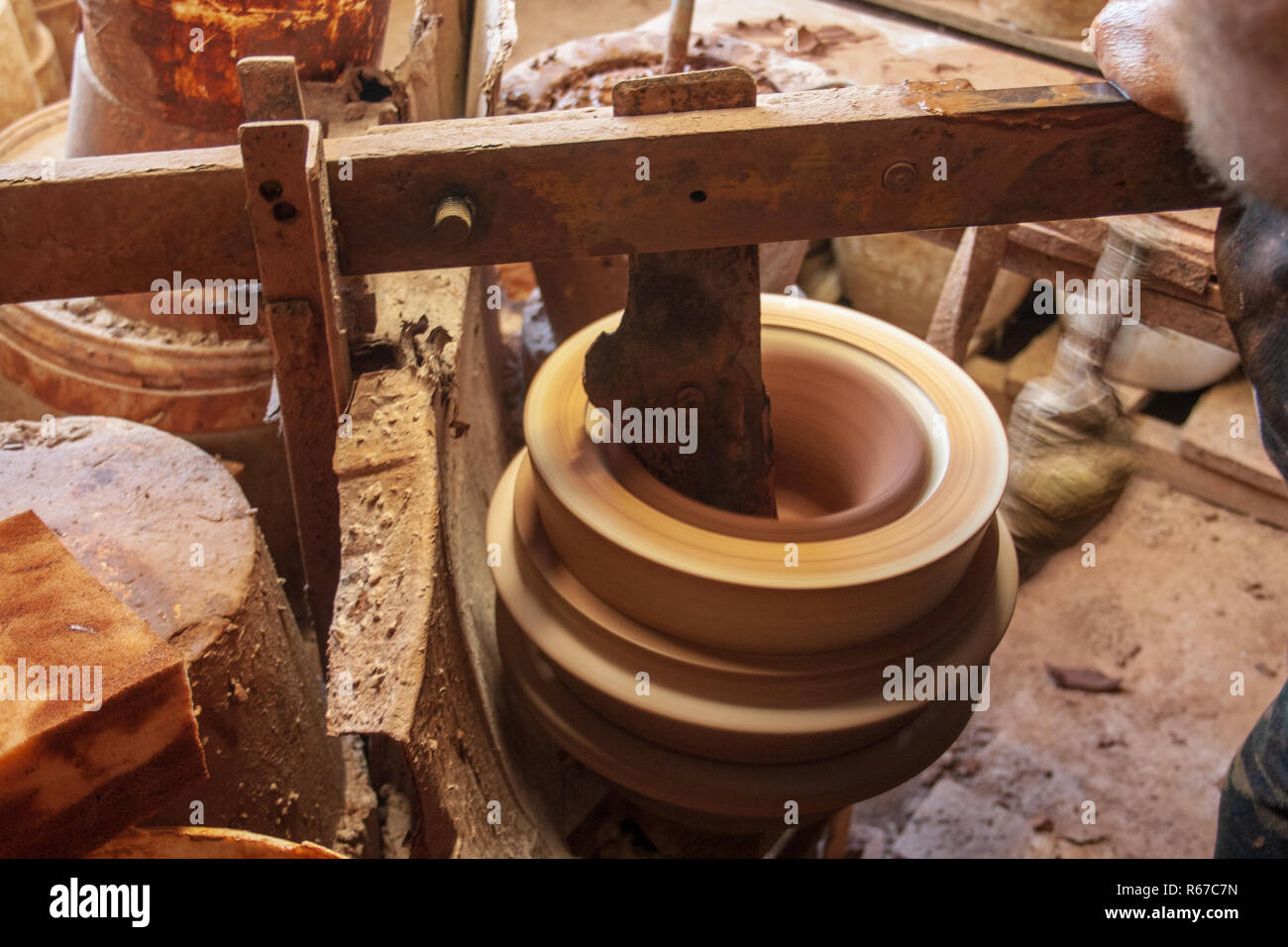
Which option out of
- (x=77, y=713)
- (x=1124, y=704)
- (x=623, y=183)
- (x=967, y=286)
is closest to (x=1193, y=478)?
(x=1124, y=704)

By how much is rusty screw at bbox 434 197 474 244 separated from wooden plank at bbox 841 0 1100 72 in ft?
9.39

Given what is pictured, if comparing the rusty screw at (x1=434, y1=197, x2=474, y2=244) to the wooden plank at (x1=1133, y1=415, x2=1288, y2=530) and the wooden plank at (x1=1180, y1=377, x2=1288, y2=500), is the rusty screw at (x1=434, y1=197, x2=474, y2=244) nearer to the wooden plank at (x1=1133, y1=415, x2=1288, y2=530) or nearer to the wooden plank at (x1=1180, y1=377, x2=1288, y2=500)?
the wooden plank at (x1=1133, y1=415, x2=1288, y2=530)

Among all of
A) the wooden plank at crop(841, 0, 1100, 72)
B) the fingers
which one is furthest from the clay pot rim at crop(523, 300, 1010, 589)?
the wooden plank at crop(841, 0, 1100, 72)

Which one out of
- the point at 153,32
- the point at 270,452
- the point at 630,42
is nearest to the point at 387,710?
the point at 270,452

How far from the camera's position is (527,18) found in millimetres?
6359

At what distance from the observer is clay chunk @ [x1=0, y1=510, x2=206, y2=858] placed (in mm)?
1277

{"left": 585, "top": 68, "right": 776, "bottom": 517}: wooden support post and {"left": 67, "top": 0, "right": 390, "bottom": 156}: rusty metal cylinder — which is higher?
{"left": 67, "top": 0, "right": 390, "bottom": 156}: rusty metal cylinder

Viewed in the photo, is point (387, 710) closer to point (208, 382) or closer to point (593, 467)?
point (593, 467)

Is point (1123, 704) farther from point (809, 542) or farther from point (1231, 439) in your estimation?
point (809, 542)

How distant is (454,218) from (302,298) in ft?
0.89

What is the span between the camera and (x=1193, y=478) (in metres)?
3.56

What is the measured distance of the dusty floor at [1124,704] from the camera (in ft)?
9.21

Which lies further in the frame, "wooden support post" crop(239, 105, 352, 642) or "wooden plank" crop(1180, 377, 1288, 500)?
"wooden plank" crop(1180, 377, 1288, 500)
